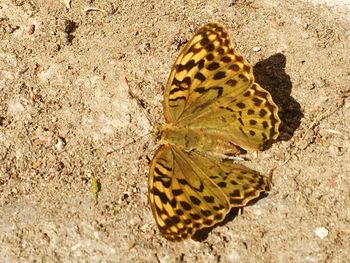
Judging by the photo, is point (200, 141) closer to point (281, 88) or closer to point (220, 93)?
point (220, 93)

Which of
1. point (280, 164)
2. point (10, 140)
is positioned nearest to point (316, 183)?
point (280, 164)

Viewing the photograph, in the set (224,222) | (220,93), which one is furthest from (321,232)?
(220,93)

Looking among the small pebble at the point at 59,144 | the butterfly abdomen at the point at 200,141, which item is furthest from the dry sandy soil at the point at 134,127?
the butterfly abdomen at the point at 200,141

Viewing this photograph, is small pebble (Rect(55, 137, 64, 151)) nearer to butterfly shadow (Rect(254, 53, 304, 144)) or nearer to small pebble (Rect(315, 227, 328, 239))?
butterfly shadow (Rect(254, 53, 304, 144))

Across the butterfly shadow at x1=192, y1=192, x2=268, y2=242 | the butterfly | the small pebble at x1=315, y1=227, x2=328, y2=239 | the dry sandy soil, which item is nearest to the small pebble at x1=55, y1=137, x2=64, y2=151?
the dry sandy soil

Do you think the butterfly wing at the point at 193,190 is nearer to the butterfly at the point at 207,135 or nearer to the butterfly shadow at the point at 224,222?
the butterfly at the point at 207,135

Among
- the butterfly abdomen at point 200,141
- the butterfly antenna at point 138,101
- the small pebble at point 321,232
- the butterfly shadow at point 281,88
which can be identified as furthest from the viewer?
the butterfly antenna at point 138,101

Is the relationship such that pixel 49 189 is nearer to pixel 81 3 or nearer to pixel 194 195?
pixel 194 195
